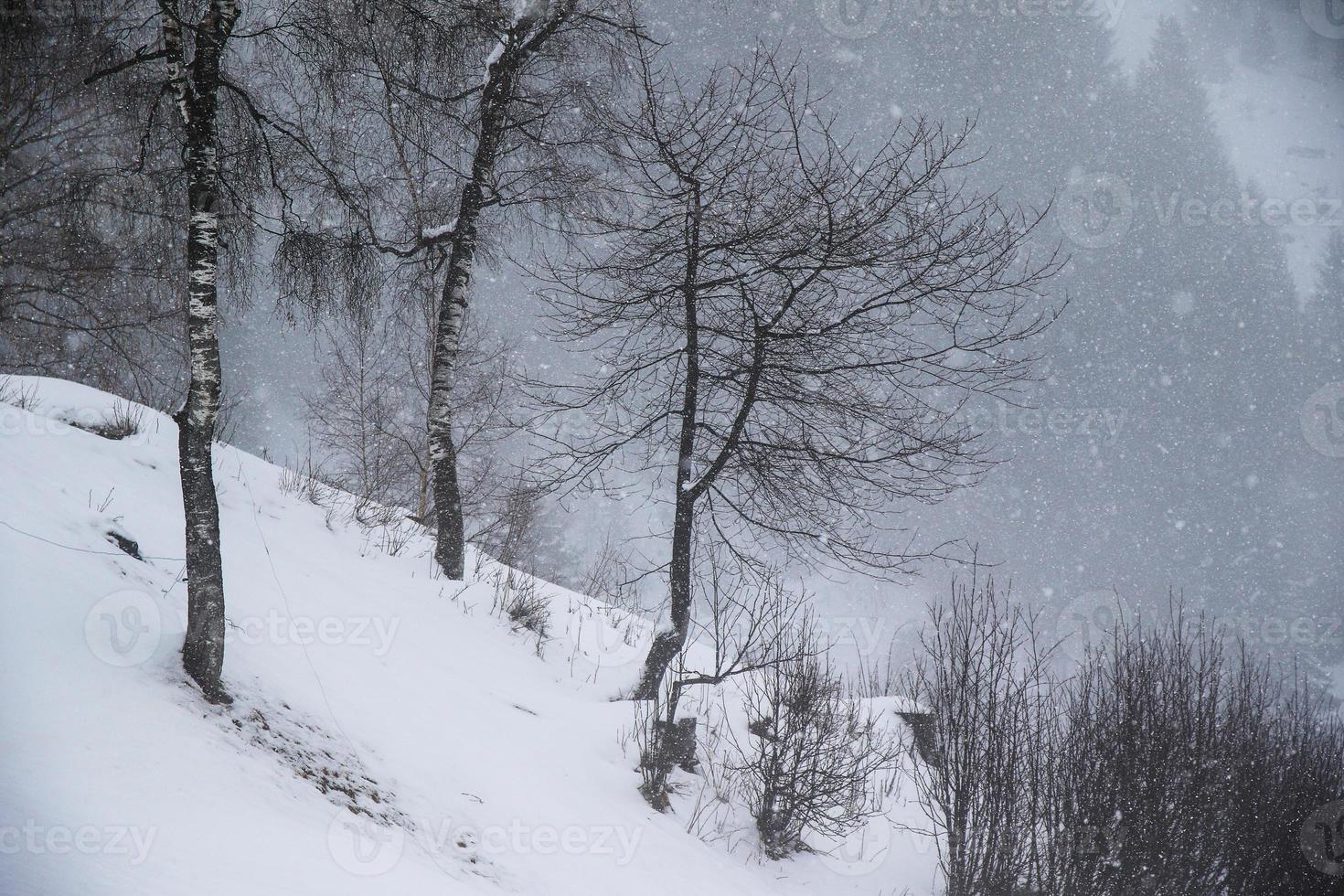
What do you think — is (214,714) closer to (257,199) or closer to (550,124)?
(257,199)

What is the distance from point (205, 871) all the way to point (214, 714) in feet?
3.81

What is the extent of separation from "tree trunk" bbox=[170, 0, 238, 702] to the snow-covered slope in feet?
0.71

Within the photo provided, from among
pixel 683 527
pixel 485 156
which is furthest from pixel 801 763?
pixel 485 156

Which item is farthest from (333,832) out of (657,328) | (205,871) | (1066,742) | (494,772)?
(1066,742)

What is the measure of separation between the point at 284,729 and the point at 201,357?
1907mm

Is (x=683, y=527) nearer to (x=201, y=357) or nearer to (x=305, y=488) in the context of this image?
(x=201, y=357)

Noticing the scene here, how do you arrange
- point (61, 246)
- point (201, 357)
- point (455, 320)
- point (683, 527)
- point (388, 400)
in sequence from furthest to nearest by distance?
1. point (388, 400)
2. point (61, 246)
3. point (455, 320)
4. point (683, 527)
5. point (201, 357)

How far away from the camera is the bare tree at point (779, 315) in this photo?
5.06m

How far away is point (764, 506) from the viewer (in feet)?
19.6

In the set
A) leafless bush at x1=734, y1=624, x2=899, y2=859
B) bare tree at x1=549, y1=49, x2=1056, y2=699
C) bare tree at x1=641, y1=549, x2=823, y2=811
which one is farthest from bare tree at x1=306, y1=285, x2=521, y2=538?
leafless bush at x1=734, y1=624, x2=899, y2=859

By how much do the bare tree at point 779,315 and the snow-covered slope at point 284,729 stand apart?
5.71 ft

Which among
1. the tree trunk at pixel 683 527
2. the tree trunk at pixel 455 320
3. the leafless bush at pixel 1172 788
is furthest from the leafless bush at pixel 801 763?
the tree trunk at pixel 455 320

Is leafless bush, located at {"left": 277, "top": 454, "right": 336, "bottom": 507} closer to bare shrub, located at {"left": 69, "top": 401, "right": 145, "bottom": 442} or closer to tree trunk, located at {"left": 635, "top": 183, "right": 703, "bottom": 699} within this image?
bare shrub, located at {"left": 69, "top": 401, "right": 145, "bottom": 442}

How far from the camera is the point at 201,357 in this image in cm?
314
